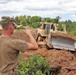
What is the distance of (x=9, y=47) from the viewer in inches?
189

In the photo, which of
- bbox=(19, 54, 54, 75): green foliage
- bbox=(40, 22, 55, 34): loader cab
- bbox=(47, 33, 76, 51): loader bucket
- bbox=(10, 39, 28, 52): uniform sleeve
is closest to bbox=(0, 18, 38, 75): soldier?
bbox=(10, 39, 28, 52): uniform sleeve

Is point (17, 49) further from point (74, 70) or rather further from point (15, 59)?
point (74, 70)

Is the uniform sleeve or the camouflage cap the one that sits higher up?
the camouflage cap

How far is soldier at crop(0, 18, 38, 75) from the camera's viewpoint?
4723 mm

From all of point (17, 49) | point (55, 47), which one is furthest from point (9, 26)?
point (55, 47)

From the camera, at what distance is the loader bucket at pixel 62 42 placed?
14.1 metres

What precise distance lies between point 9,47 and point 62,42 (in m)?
9.66

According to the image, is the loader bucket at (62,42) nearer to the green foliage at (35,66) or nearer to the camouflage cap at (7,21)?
the green foliage at (35,66)

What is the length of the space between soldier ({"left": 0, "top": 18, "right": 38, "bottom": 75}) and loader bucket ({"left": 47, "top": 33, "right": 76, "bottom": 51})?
922 centimetres

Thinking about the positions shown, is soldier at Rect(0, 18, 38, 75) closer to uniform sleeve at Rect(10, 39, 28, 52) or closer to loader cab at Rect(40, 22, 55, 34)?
uniform sleeve at Rect(10, 39, 28, 52)

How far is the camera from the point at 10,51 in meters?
4.81

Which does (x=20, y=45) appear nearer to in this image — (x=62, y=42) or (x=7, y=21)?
(x=7, y=21)

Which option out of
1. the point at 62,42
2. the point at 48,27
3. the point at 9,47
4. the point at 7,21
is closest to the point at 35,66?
the point at 9,47

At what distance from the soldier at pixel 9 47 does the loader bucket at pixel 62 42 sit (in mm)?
9216
